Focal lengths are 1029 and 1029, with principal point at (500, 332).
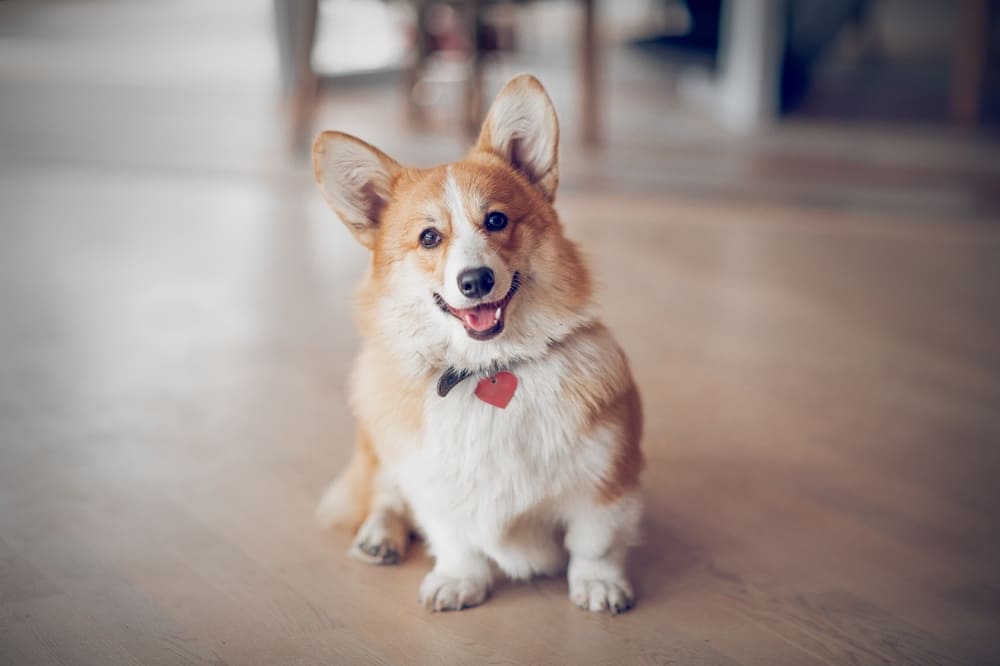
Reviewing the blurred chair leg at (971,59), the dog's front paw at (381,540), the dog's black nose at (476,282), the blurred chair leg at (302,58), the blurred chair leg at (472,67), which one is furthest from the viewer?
the blurred chair leg at (971,59)

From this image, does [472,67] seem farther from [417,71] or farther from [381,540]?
[381,540]

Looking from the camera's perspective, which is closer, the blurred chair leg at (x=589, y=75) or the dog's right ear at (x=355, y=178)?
the dog's right ear at (x=355, y=178)

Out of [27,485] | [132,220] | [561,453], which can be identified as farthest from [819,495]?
[132,220]

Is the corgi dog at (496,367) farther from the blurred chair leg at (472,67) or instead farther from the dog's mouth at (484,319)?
the blurred chair leg at (472,67)

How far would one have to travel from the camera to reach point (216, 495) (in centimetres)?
183

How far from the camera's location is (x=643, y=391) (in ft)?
7.32

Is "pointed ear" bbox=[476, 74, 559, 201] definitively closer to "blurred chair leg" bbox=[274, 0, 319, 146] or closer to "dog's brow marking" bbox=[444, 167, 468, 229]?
"dog's brow marking" bbox=[444, 167, 468, 229]

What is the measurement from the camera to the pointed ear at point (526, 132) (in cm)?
139

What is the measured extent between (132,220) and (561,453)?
2711 mm

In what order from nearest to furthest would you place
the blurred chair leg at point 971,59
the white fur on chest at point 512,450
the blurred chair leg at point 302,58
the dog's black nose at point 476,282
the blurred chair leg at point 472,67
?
1. the dog's black nose at point 476,282
2. the white fur on chest at point 512,450
3. the blurred chair leg at point 302,58
4. the blurred chair leg at point 472,67
5. the blurred chair leg at point 971,59

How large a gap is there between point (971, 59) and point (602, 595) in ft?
12.8

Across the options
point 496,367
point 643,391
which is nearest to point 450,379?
point 496,367

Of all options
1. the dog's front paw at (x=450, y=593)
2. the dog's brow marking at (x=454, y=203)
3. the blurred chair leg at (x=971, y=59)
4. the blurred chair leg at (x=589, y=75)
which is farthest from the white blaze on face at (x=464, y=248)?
the blurred chair leg at (x=971, y=59)

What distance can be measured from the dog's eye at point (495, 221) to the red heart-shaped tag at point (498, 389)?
0.64 ft
